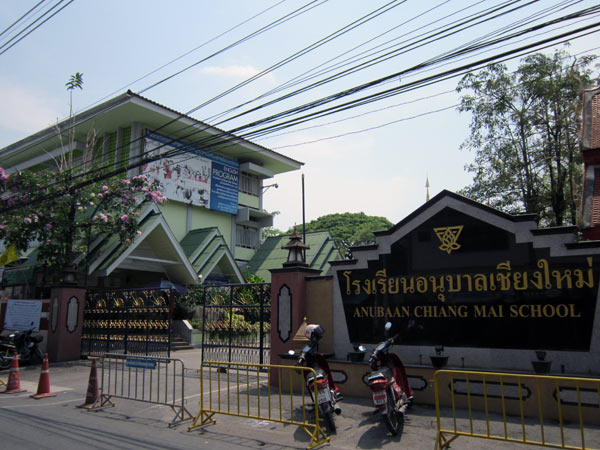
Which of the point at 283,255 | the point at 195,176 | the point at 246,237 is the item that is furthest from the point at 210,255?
the point at 246,237

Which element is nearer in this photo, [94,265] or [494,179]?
[94,265]

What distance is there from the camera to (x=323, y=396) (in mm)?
6441

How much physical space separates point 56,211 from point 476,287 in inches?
600

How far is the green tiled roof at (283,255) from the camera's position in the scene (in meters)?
30.0

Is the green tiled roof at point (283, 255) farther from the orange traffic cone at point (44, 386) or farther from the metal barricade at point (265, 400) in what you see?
the orange traffic cone at point (44, 386)

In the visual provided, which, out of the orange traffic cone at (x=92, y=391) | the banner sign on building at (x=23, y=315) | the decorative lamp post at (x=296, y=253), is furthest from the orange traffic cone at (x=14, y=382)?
the decorative lamp post at (x=296, y=253)

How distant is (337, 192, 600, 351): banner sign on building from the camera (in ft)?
23.9

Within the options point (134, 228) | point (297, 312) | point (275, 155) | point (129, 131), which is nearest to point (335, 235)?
point (275, 155)

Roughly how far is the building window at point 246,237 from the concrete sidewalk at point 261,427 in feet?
75.3

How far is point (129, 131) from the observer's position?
25750 mm

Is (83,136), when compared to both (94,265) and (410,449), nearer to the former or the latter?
(94,265)

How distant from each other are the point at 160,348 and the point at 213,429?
7.85 m

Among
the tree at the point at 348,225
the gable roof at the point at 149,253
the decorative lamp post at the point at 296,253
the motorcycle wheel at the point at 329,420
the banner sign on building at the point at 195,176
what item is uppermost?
the tree at the point at 348,225

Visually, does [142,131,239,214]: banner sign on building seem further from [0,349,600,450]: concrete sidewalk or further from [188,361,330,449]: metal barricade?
[0,349,600,450]: concrete sidewalk
